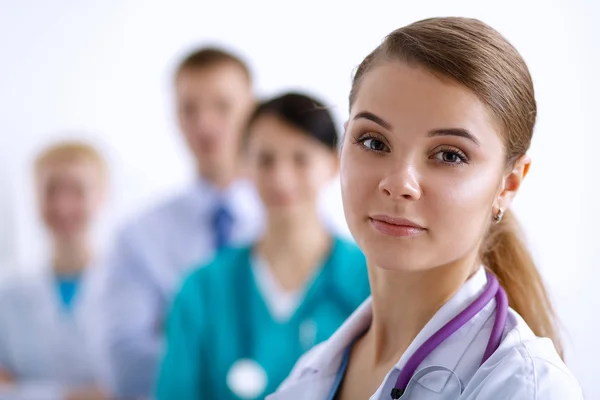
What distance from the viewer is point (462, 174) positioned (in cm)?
106

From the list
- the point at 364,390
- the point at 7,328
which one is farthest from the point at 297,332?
the point at 7,328

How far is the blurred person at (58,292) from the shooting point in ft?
10.9

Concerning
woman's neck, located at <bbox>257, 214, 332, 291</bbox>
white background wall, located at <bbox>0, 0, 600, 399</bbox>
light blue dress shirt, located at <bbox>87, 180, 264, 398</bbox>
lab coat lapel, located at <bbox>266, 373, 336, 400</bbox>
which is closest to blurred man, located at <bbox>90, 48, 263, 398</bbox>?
light blue dress shirt, located at <bbox>87, 180, 264, 398</bbox>

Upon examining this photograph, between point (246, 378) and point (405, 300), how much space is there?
1.06 metres

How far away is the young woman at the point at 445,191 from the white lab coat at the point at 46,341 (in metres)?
2.39

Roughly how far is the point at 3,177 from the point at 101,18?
0.96 metres

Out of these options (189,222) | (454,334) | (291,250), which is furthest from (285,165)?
(454,334)

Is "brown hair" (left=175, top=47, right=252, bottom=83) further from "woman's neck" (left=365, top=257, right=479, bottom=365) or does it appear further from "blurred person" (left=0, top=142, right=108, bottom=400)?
"woman's neck" (left=365, top=257, right=479, bottom=365)

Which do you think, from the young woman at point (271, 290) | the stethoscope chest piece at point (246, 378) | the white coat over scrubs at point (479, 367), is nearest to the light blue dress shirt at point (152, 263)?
the young woman at point (271, 290)

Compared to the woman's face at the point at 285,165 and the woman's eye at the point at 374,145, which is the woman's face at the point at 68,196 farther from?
the woman's eye at the point at 374,145

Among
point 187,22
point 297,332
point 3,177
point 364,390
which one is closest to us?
point 364,390

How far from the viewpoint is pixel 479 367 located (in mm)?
1065

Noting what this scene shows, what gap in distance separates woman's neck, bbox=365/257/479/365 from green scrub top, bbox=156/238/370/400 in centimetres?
86

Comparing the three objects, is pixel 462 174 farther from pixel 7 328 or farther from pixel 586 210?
pixel 7 328
